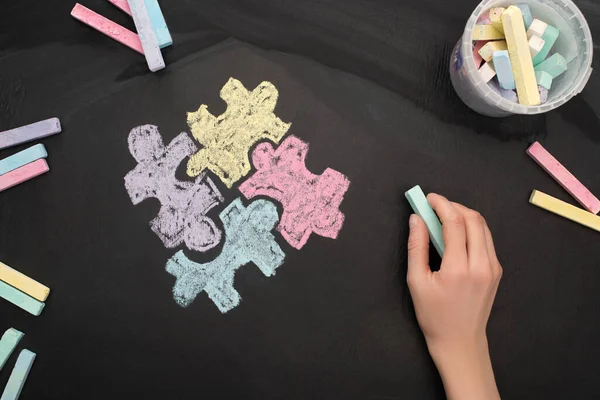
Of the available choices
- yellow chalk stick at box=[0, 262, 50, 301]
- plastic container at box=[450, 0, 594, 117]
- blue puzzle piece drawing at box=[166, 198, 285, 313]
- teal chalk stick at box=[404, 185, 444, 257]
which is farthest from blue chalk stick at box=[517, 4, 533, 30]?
yellow chalk stick at box=[0, 262, 50, 301]

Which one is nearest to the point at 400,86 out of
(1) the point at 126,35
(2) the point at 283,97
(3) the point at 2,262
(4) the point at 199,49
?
(2) the point at 283,97

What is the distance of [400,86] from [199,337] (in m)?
0.52

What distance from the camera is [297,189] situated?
2.53 feet

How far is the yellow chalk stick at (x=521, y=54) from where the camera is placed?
2.33 feet

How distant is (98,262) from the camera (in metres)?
0.76

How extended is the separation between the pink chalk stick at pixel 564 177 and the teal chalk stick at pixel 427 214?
20 cm

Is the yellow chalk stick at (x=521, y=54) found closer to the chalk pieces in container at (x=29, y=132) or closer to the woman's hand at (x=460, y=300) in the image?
the woman's hand at (x=460, y=300)

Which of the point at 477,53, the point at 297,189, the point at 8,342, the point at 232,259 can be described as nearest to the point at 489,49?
the point at 477,53

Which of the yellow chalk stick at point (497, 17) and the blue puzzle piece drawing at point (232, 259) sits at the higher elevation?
the yellow chalk stick at point (497, 17)

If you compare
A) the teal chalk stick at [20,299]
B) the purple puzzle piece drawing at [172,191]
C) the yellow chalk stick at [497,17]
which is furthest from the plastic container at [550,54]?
the teal chalk stick at [20,299]

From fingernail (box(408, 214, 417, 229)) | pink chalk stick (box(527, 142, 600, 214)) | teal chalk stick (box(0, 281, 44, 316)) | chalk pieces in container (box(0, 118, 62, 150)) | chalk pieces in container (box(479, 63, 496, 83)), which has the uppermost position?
chalk pieces in container (box(479, 63, 496, 83))

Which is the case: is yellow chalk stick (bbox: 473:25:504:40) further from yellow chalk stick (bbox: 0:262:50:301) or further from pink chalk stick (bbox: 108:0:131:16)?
yellow chalk stick (bbox: 0:262:50:301)

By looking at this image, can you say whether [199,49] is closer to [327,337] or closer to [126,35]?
[126,35]

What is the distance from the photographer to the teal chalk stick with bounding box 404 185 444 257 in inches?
29.4
